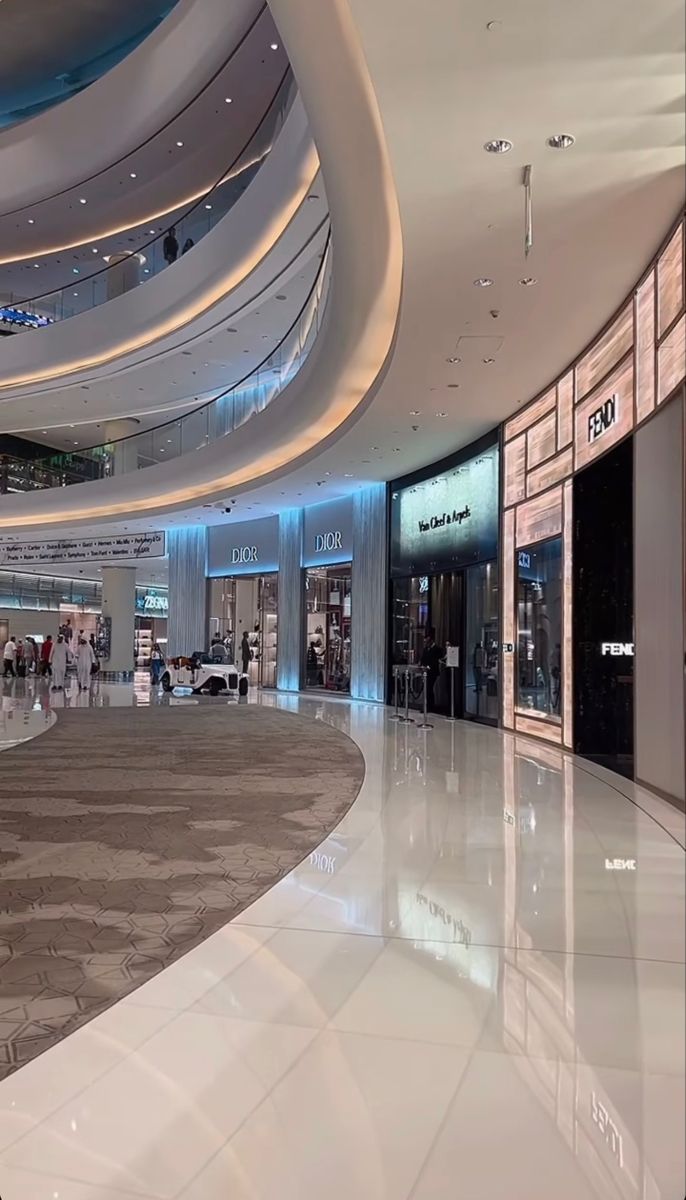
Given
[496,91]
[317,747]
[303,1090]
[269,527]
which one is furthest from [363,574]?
[303,1090]

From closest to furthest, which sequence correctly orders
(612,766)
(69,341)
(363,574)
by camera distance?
(612,766) → (363,574) → (69,341)

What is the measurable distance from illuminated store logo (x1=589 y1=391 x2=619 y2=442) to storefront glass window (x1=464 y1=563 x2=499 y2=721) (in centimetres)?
383

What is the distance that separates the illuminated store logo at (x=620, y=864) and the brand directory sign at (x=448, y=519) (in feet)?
23.9

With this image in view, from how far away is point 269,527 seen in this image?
794 inches

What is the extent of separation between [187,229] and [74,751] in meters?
12.5

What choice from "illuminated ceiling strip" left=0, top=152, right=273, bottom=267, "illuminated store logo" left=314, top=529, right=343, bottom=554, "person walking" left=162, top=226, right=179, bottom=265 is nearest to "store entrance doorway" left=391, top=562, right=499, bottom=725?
"illuminated store logo" left=314, top=529, right=343, bottom=554

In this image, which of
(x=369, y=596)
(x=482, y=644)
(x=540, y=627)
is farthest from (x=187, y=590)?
(x=540, y=627)

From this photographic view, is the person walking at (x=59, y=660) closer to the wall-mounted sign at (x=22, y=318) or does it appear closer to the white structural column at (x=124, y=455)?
the white structural column at (x=124, y=455)

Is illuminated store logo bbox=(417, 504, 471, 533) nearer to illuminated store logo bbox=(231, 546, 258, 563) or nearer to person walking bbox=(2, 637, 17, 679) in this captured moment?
illuminated store logo bbox=(231, 546, 258, 563)

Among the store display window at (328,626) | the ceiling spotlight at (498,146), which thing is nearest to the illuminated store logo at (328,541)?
the store display window at (328,626)

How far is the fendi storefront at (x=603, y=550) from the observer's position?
5.53 m

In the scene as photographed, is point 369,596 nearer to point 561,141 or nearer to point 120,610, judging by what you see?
point 120,610

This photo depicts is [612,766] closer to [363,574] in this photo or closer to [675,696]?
[675,696]

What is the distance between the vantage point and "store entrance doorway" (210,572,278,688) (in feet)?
68.8
